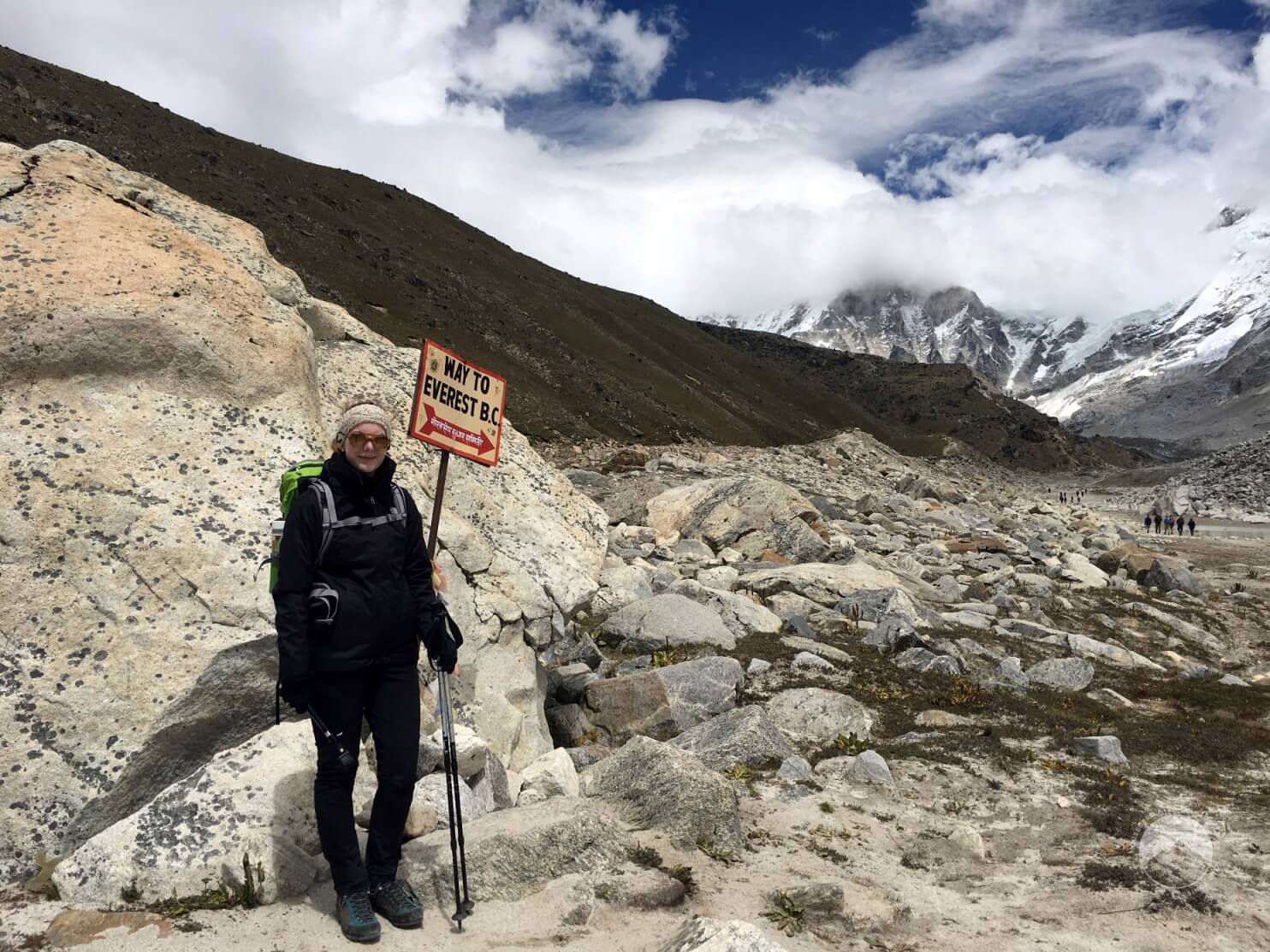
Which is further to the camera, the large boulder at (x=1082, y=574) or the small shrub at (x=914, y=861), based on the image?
the large boulder at (x=1082, y=574)

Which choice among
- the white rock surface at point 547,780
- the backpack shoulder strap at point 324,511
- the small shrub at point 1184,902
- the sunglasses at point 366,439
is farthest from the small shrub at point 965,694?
the backpack shoulder strap at point 324,511

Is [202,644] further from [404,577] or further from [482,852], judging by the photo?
[482,852]

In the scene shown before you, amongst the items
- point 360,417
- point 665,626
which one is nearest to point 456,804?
point 360,417

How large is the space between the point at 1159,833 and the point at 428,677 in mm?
6508

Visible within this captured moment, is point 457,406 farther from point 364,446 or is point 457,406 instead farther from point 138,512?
point 138,512

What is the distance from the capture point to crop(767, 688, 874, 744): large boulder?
9.49 m

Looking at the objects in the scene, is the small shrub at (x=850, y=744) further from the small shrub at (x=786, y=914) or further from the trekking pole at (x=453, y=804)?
the trekking pole at (x=453, y=804)

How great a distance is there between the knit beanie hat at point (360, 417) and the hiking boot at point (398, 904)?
284 cm

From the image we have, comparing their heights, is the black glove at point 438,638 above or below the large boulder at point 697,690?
above

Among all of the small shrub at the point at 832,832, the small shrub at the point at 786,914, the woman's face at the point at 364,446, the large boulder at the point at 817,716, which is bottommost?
the small shrub at the point at 786,914

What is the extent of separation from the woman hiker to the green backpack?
13 millimetres

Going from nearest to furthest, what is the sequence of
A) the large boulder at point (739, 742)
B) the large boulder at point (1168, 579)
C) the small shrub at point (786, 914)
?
the small shrub at point (786, 914) → the large boulder at point (739, 742) → the large boulder at point (1168, 579)

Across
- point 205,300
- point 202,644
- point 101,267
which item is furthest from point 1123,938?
point 101,267

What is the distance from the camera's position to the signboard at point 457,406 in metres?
6.60
